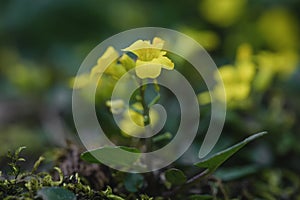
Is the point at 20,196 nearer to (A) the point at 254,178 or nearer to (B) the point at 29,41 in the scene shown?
(A) the point at 254,178

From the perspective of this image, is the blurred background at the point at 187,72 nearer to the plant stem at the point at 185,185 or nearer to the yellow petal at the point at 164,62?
the plant stem at the point at 185,185

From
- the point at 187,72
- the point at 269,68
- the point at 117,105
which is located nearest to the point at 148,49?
the point at 117,105

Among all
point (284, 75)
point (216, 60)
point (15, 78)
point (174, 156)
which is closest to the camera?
point (174, 156)

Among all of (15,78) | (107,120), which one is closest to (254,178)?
(107,120)

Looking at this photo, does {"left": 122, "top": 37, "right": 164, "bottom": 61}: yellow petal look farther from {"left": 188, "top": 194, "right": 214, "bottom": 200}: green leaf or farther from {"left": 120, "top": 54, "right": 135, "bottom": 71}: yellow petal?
{"left": 188, "top": 194, "right": 214, "bottom": 200}: green leaf

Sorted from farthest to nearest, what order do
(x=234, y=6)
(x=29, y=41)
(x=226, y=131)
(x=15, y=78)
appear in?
(x=29, y=41) < (x=234, y=6) < (x=15, y=78) < (x=226, y=131)

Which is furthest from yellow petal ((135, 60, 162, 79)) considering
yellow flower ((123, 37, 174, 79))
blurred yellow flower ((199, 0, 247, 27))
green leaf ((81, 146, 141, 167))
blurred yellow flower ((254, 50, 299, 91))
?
blurred yellow flower ((199, 0, 247, 27))

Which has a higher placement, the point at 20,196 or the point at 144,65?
the point at 144,65
